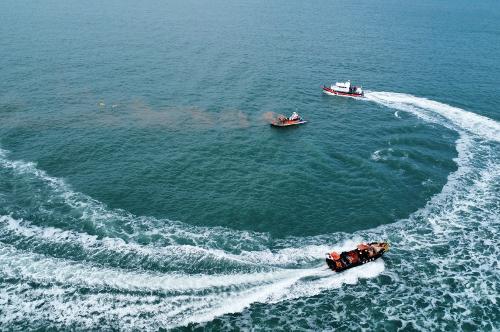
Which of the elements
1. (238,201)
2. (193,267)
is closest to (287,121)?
(238,201)

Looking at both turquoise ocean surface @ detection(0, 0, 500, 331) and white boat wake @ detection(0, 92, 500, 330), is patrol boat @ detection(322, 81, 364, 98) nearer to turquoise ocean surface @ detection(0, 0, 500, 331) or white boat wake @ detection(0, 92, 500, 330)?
turquoise ocean surface @ detection(0, 0, 500, 331)

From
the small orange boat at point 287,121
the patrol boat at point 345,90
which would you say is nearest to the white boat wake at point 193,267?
the small orange boat at point 287,121

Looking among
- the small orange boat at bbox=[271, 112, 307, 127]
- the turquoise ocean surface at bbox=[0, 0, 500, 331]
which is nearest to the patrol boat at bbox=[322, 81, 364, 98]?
the turquoise ocean surface at bbox=[0, 0, 500, 331]

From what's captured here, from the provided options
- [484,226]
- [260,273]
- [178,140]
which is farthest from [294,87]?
[260,273]

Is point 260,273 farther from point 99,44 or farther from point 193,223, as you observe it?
point 99,44

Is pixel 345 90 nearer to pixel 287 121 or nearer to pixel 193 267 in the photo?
pixel 287 121

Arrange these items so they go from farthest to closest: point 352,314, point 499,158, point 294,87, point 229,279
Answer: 1. point 294,87
2. point 499,158
3. point 229,279
4. point 352,314

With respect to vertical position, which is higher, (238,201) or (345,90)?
(345,90)

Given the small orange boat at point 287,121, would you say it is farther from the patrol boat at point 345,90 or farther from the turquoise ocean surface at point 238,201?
the patrol boat at point 345,90
